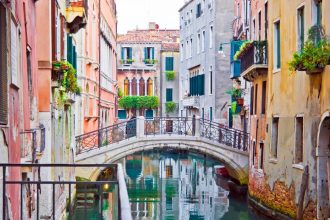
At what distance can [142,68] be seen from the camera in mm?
54062

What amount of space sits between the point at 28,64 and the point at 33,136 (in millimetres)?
1474

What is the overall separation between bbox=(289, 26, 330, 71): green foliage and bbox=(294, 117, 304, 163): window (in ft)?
8.11

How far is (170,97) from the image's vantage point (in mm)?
53750

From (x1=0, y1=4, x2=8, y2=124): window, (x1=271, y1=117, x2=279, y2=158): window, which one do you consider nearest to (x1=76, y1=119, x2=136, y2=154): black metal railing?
(x1=271, y1=117, x2=279, y2=158): window

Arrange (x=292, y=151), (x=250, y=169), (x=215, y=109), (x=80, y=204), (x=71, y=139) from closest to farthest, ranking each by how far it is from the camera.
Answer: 1. (x=292, y=151)
2. (x=80, y=204)
3. (x=71, y=139)
4. (x=250, y=169)
5. (x=215, y=109)

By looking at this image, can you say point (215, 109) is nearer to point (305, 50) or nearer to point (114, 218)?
point (114, 218)

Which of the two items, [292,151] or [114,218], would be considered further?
[114,218]

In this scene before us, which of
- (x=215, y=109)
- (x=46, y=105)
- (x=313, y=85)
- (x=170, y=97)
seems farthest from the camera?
(x=170, y=97)

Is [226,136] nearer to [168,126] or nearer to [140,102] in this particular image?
[168,126]

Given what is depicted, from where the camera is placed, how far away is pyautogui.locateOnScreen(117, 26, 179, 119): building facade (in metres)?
53.8

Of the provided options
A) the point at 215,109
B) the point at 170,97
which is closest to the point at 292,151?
the point at 215,109

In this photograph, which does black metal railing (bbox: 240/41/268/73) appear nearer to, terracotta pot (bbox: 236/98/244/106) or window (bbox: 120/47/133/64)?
terracotta pot (bbox: 236/98/244/106)

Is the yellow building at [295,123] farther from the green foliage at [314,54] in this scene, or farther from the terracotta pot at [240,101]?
the terracotta pot at [240,101]

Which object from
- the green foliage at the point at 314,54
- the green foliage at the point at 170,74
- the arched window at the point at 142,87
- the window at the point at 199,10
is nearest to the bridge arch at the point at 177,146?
the green foliage at the point at 314,54
